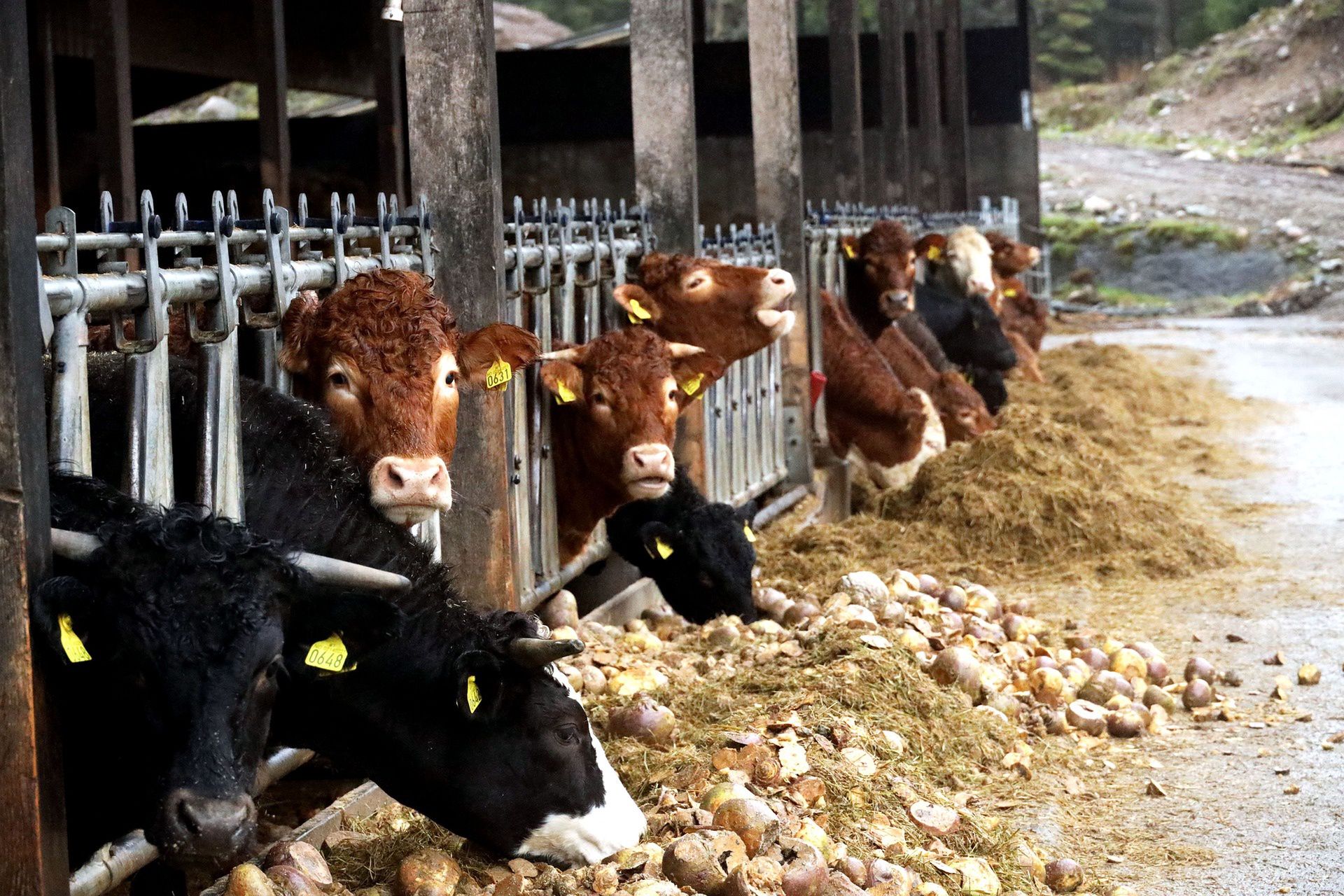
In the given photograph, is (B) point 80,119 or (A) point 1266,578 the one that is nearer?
(A) point 1266,578

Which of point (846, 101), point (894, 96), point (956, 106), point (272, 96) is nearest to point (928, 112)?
point (894, 96)

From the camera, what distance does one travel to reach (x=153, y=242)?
4.02 m

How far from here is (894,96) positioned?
17062 mm

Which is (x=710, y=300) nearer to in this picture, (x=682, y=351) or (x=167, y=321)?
(x=682, y=351)

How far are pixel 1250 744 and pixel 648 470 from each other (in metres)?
2.42

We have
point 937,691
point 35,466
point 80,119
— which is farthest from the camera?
point 80,119

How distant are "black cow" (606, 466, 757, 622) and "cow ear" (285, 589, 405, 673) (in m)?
3.40

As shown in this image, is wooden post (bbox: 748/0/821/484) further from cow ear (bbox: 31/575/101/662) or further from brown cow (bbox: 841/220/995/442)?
cow ear (bbox: 31/575/101/662)

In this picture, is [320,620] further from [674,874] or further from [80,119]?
[80,119]

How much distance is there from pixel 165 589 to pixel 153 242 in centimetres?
108

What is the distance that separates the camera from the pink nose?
4.62 meters

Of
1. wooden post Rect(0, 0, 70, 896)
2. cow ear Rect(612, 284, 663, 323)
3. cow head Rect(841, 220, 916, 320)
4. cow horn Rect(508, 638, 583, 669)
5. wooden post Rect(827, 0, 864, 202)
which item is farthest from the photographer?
wooden post Rect(827, 0, 864, 202)

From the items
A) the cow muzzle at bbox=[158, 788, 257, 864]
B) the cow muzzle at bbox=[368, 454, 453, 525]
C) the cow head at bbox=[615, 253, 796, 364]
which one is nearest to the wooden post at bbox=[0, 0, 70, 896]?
the cow muzzle at bbox=[158, 788, 257, 864]

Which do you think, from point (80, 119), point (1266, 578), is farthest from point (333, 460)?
point (80, 119)
